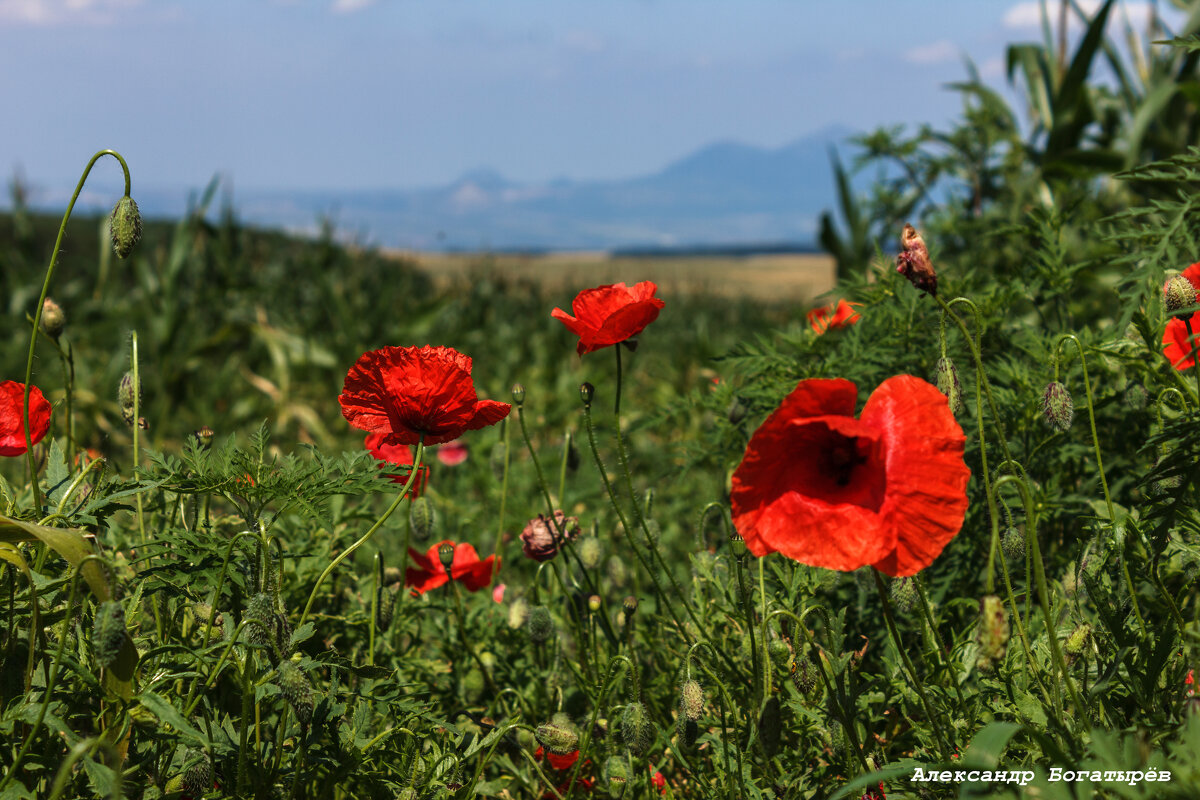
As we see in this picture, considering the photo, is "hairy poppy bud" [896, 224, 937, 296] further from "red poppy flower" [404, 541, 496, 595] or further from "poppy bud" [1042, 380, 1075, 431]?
"red poppy flower" [404, 541, 496, 595]

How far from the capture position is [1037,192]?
14.5 feet

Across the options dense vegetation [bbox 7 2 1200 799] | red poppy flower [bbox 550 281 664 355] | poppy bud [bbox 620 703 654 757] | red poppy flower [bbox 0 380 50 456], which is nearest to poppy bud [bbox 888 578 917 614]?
dense vegetation [bbox 7 2 1200 799]

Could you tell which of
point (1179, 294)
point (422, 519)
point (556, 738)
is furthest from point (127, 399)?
point (1179, 294)

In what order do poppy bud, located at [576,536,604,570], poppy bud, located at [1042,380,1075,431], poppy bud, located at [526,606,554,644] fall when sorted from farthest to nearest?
poppy bud, located at [576,536,604,570] < poppy bud, located at [526,606,554,644] < poppy bud, located at [1042,380,1075,431]

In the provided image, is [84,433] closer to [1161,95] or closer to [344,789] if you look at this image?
[344,789]

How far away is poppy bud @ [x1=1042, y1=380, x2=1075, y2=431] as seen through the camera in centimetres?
149

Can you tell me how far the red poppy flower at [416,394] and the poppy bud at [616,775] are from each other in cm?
65

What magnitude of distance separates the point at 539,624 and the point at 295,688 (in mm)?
684

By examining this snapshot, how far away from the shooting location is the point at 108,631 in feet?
3.85

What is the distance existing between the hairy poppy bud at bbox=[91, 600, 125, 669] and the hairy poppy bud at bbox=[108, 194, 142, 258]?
0.65 meters

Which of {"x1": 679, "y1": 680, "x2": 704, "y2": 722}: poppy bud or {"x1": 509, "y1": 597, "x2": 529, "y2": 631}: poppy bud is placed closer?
{"x1": 679, "y1": 680, "x2": 704, "y2": 722}: poppy bud

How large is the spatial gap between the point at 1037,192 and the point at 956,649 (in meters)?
3.42

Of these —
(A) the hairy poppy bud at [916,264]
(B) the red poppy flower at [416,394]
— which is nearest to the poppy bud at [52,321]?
(B) the red poppy flower at [416,394]

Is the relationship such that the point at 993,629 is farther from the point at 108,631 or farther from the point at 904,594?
the point at 108,631
